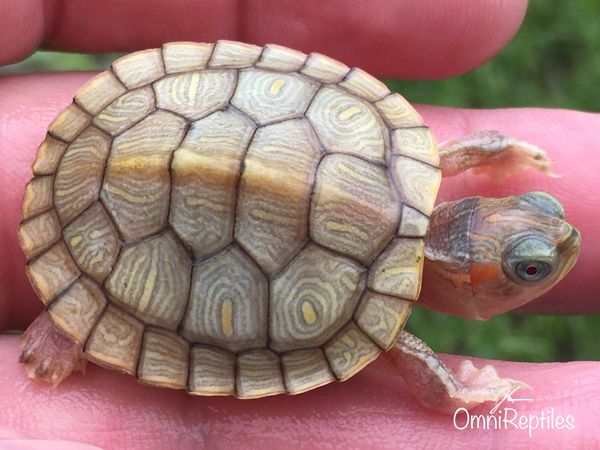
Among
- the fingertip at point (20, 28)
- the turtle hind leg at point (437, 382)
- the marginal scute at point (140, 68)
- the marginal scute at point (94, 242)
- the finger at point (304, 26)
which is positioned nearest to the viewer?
the marginal scute at point (94, 242)

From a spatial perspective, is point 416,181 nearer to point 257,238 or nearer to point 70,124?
point 257,238

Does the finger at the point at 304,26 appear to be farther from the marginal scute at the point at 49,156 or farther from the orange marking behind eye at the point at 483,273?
the orange marking behind eye at the point at 483,273

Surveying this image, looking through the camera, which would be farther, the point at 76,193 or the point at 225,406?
the point at 225,406

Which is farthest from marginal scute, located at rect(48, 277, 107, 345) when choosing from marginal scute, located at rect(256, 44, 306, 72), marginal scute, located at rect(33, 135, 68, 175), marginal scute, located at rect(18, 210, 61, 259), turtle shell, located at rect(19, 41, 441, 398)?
marginal scute, located at rect(256, 44, 306, 72)

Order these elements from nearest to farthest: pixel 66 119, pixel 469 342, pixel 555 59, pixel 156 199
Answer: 1. pixel 156 199
2. pixel 66 119
3. pixel 469 342
4. pixel 555 59

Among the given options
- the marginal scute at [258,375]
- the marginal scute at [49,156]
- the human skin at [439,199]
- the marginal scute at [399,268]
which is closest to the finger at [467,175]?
the human skin at [439,199]

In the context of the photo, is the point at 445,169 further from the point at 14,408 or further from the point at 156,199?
the point at 14,408

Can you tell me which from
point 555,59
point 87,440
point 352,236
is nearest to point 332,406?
point 352,236
